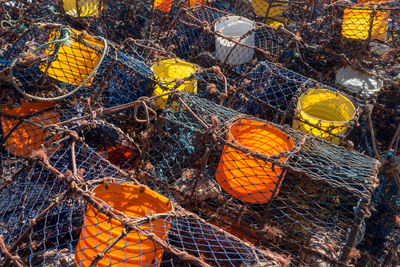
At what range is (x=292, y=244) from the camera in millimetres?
2102

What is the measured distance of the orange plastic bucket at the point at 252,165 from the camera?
2.04 meters

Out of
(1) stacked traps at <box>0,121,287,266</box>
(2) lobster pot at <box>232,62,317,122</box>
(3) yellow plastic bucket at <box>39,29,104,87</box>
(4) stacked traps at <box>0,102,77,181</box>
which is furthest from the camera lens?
(2) lobster pot at <box>232,62,317,122</box>

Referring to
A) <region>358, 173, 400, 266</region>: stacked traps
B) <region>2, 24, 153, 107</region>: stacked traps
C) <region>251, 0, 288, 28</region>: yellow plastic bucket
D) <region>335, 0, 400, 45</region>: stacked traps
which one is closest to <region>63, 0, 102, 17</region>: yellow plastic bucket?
<region>2, 24, 153, 107</region>: stacked traps

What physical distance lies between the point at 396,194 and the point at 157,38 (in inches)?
97.2

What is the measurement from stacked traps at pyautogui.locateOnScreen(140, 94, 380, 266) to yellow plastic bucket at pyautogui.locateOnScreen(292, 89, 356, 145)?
330 mm

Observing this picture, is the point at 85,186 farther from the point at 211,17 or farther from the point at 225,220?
the point at 211,17

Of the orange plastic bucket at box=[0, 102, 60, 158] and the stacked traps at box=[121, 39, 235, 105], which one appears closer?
the orange plastic bucket at box=[0, 102, 60, 158]

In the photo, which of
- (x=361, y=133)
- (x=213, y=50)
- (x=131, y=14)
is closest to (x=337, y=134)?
(x=361, y=133)

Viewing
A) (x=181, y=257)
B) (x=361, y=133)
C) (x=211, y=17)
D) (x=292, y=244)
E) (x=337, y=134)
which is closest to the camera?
(x=181, y=257)

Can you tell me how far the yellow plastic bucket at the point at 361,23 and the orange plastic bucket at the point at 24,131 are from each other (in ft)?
8.24

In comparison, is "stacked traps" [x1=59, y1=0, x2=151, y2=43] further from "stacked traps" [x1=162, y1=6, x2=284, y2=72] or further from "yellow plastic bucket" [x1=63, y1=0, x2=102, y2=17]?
"stacked traps" [x1=162, y1=6, x2=284, y2=72]

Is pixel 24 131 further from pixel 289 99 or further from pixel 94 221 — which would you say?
pixel 289 99

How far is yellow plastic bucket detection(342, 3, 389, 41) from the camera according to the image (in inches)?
127

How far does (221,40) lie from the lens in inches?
129
